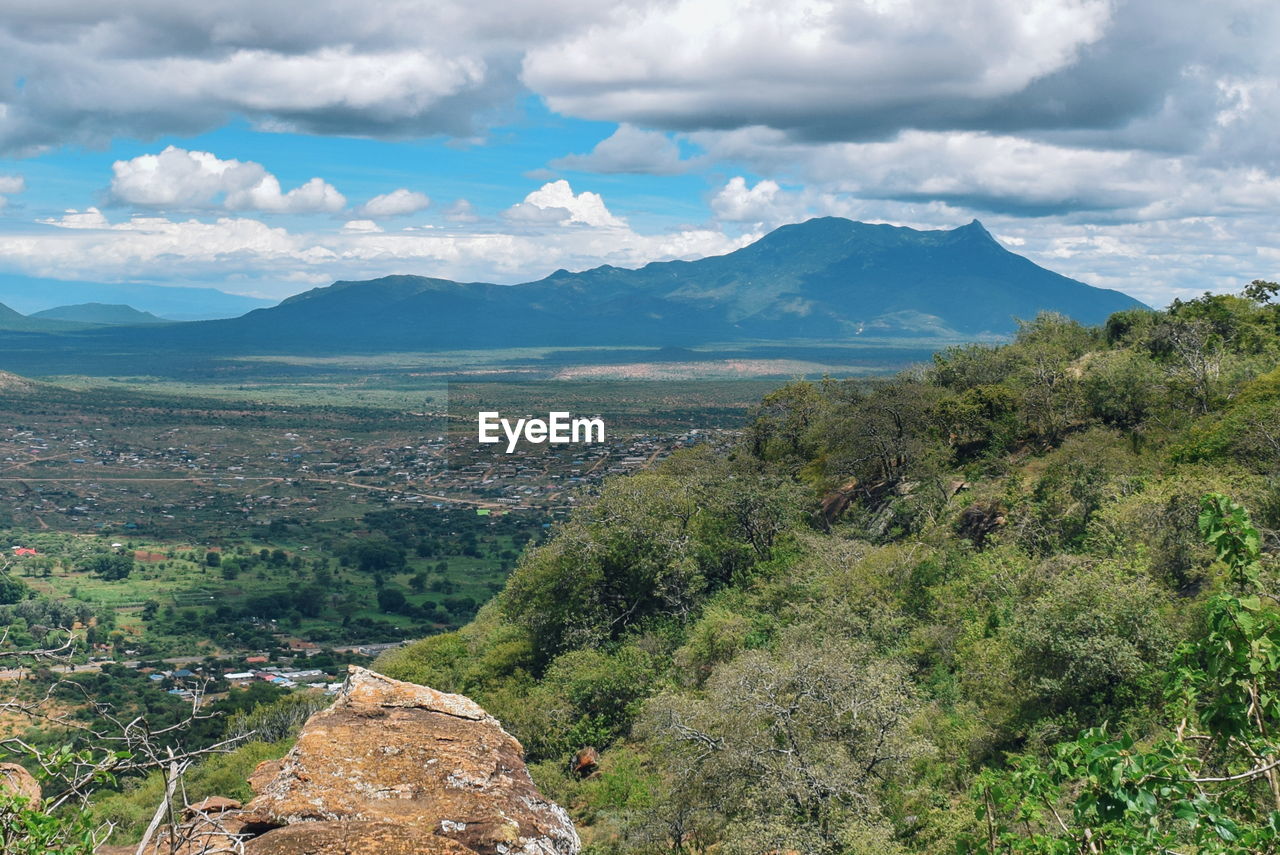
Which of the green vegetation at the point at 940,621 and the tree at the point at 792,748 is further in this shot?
the tree at the point at 792,748

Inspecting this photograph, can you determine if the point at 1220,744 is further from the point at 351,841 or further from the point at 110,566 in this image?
the point at 110,566

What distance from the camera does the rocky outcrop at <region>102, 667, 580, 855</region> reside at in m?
9.48

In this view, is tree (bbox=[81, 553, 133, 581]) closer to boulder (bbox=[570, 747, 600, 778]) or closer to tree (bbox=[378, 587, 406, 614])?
tree (bbox=[378, 587, 406, 614])

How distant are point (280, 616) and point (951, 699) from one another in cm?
5828

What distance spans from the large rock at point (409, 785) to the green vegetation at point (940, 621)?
185 inches

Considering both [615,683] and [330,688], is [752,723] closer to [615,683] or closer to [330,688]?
[615,683]

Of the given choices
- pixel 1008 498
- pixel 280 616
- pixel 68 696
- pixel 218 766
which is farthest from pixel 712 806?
pixel 280 616

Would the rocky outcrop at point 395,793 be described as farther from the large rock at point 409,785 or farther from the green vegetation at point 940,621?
the green vegetation at point 940,621

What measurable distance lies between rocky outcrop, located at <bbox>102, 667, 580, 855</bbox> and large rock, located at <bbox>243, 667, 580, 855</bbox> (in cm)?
1

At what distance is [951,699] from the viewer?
2055 centimetres

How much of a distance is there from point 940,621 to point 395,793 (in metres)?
16.2

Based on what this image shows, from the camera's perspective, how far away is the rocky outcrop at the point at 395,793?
9.48m

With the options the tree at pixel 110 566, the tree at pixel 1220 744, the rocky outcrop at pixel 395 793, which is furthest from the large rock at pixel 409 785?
the tree at pixel 110 566

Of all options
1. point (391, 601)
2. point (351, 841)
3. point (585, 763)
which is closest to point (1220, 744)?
point (351, 841)
